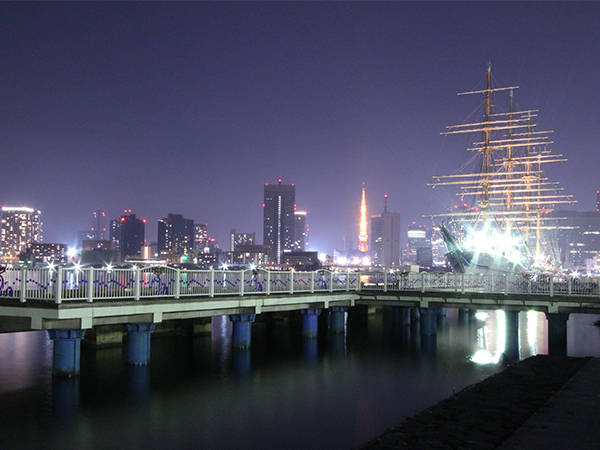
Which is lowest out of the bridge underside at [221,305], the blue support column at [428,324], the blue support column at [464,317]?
the blue support column at [464,317]

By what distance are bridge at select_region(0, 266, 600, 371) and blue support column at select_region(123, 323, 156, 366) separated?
0.17 feet

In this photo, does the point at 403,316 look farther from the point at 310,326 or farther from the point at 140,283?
the point at 140,283

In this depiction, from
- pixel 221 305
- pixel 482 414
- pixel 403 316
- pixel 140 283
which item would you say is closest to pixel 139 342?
pixel 140 283

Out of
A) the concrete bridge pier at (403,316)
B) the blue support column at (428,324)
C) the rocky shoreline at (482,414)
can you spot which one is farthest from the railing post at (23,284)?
the concrete bridge pier at (403,316)

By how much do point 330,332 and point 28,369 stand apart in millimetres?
20575

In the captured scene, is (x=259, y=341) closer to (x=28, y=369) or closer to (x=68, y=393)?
(x=28, y=369)

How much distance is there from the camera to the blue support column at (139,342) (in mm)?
25953

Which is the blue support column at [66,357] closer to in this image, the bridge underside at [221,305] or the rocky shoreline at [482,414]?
the bridge underside at [221,305]

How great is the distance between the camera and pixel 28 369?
28.1 meters

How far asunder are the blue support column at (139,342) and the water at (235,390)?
545 mm

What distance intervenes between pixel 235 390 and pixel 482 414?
11.4m

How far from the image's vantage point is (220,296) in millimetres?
28484

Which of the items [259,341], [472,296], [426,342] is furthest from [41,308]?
[426,342]

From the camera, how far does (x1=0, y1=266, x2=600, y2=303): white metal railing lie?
2209 cm
